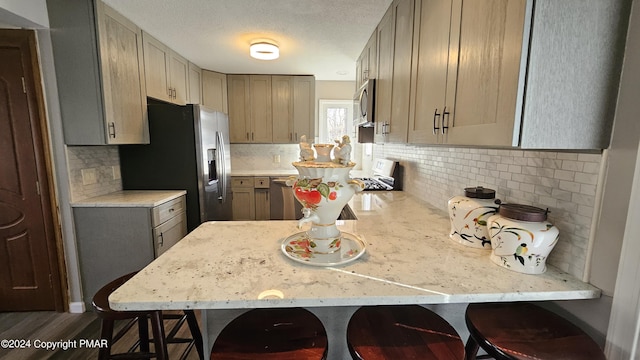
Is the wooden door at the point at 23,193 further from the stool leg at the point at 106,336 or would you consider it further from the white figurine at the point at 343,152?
the white figurine at the point at 343,152

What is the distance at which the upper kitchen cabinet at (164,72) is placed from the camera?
2652 mm

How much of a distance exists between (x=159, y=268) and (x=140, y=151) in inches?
82.4

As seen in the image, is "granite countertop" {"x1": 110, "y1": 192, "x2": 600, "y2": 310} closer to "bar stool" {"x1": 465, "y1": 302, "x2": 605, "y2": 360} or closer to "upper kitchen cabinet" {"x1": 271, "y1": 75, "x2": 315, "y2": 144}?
"bar stool" {"x1": 465, "y1": 302, "x2": 605, "y2": 360}

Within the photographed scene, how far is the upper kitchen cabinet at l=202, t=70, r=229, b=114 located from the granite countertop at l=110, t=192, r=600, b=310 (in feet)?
10.3

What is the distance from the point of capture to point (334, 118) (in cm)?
461

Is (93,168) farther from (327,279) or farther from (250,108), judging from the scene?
(327,279)

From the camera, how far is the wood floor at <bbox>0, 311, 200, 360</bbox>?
5.75ft

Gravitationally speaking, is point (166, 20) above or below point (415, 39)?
above

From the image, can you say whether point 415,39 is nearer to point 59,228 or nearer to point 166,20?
point 166,20

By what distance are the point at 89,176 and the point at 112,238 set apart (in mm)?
562

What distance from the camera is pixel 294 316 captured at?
1.05 meters

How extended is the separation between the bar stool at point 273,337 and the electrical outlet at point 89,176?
6.71 feet

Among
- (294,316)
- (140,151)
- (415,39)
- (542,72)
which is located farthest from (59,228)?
(542,72)

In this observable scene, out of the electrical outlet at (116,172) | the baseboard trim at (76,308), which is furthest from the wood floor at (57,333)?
the electrical outlet at (116,172)
